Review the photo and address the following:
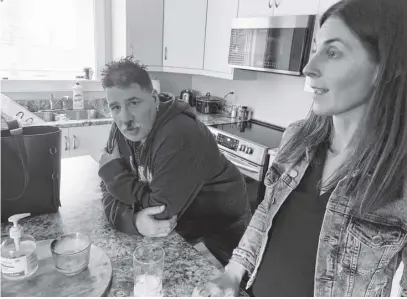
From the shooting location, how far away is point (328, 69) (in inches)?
31.3

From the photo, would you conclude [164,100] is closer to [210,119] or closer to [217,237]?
[217,237]

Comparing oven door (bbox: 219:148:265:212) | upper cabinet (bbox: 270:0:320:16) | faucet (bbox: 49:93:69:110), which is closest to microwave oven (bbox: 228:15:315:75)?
upper cabinet (bbox: 270:0:320:16)

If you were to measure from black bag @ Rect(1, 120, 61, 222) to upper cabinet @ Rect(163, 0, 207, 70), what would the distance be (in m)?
2.31

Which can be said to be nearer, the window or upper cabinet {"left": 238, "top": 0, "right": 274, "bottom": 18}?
upper cabinet {"left": 238, "top": 0, "right": 274, "bottom": 18}

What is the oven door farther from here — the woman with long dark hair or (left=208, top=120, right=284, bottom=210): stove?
the woman with long dark hair

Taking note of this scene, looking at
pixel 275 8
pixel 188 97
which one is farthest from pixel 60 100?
pixel 275 8

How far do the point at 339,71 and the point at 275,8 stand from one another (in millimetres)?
1807

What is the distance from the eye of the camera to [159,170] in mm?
1123

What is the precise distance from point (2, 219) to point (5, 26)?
2.66 metres

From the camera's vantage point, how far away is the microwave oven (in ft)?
7.05

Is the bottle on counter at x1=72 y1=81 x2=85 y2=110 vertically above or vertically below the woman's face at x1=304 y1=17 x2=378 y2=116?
below

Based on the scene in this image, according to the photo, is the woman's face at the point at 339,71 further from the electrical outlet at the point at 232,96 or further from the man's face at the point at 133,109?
the electrical outlet at the point at 232,96

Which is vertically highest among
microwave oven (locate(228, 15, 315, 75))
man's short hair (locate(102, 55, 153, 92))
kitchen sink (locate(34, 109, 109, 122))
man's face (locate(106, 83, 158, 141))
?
microwave oven (locate(228, 15, 315, 75))

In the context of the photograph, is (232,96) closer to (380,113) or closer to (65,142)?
(65,142)
